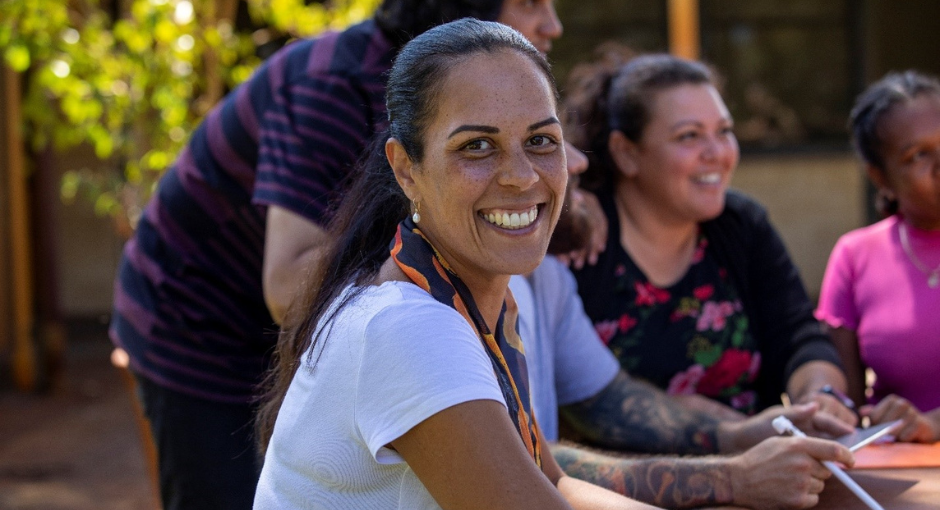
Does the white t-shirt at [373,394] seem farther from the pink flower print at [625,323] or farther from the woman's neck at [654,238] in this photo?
the woman's neck at [654,238]

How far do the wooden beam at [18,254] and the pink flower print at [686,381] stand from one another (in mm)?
4835

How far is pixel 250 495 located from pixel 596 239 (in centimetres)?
105

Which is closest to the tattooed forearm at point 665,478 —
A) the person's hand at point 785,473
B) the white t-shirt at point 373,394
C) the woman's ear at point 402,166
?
the person's hand at point 785,473

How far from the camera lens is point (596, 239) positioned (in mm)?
2660

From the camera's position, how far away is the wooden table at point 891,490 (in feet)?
5.51

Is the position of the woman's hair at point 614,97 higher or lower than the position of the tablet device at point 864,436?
higher

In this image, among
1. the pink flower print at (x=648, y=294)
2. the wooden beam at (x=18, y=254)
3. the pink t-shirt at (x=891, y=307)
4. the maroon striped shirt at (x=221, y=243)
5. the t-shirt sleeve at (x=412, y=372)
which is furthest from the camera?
the wooden beam at (x=18, y=254)

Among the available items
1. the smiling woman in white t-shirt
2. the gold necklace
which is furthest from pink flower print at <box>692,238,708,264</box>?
the smiling woman in white t-shirt

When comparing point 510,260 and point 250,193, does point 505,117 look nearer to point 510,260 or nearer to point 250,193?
point 510,260

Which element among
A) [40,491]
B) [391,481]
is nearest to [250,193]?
[391,481]

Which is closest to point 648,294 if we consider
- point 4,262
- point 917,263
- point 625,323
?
point 625,323

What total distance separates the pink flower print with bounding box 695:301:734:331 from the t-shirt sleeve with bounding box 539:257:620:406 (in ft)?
1.27

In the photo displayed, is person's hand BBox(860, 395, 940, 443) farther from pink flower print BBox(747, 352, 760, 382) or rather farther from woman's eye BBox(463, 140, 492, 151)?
woman's eye BBox(463, 140, 492, 151)

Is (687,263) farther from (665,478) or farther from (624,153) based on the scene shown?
(665,478)
